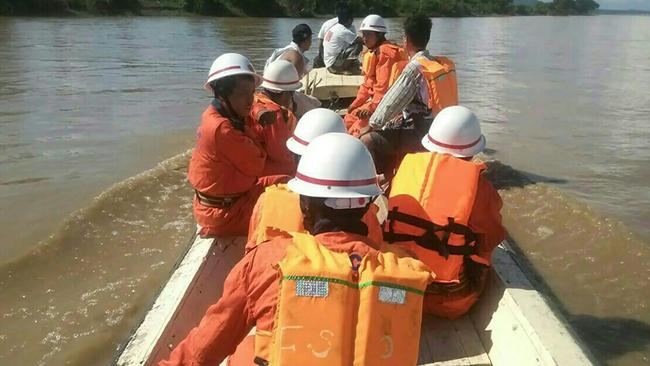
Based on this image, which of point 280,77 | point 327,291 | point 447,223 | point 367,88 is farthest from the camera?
point 367,88

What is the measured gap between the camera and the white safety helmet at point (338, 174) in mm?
1999

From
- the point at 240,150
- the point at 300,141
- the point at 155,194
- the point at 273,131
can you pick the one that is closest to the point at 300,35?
the point at 155,194

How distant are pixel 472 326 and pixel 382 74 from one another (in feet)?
10.6

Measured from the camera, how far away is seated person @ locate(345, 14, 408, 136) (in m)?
5.85

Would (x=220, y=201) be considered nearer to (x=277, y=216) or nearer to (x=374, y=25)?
(x=277, y=216)

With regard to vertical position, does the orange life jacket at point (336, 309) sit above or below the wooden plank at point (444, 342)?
above

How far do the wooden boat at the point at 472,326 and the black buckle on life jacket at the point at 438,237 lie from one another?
0.30 metres

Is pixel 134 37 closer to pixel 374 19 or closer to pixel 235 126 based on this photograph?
pixel 374 19

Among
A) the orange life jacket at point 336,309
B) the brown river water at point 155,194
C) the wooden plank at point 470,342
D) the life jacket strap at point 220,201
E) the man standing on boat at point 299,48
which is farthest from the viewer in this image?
the man standing on boat at point 299,48

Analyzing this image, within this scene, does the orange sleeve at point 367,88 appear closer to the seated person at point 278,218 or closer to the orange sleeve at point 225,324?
the seated person at point 278,218

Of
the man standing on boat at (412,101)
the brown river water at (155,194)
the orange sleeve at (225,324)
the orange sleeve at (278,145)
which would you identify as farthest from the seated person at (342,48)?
the orange sleeve at (225,324)

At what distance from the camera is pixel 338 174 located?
6.61 ft

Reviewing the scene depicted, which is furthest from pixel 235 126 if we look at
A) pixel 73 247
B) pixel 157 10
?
pixel 157 10

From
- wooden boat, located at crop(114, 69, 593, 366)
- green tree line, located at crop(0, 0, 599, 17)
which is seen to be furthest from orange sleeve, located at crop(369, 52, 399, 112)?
green tree line, located at crop(0, 0, 599, 17)
